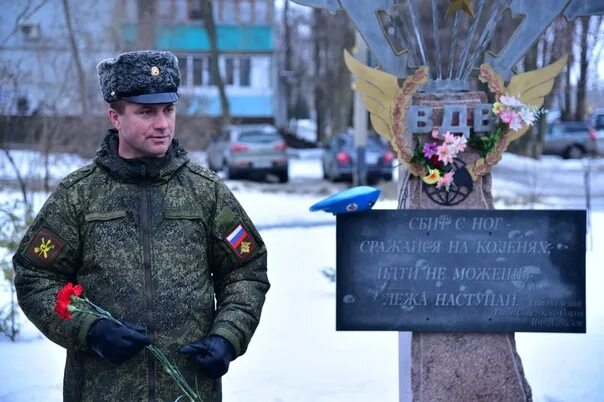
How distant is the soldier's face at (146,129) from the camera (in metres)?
3.04

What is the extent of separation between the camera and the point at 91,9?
15633 mm

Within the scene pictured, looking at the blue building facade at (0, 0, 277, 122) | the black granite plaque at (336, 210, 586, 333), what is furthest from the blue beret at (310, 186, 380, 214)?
the blue building facade at (0, 0, 277, 122)

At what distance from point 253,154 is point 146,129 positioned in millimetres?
21587

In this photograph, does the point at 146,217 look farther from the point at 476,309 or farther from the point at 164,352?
the point at 476,309

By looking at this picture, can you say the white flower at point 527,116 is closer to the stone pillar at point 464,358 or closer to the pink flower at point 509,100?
the pink flower at point 509,100

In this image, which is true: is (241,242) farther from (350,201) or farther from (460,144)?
(460,144)

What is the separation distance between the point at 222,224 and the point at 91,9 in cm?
1317

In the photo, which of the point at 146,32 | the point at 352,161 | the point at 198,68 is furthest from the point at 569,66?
the point at 198,68

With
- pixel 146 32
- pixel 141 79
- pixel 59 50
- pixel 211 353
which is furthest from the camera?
pixel 146 32

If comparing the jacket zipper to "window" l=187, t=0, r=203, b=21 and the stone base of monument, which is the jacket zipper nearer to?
the stone base of monument

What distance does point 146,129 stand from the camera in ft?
9.96

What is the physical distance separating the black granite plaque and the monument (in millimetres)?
126

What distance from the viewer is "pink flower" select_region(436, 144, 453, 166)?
4891 mm

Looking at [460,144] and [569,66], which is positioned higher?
[569,66]
